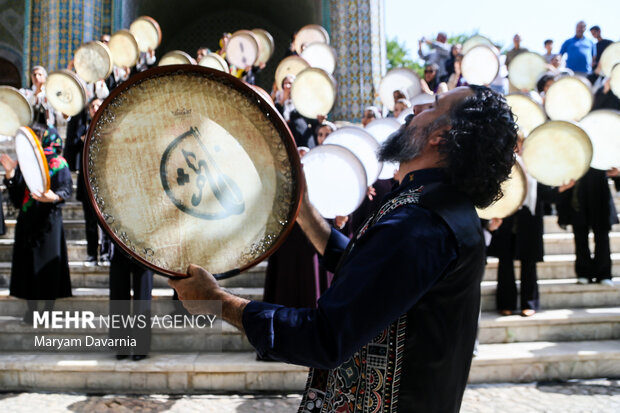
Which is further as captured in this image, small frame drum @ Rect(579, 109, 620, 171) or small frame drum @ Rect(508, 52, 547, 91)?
small frame drum @ Rect(508, 52, 547, 91)

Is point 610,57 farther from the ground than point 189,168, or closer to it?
farther from the ground

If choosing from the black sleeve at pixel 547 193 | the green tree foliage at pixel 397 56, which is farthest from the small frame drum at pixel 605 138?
the green tree foliage at pixel 397 56

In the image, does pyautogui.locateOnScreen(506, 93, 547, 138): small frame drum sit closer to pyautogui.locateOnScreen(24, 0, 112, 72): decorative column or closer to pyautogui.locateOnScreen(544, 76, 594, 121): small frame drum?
pyautogui.locateOnScreen(544, 76, 594, 121): small frame drum

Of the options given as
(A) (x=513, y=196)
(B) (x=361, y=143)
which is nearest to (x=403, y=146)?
(A) (x=513, y=196)

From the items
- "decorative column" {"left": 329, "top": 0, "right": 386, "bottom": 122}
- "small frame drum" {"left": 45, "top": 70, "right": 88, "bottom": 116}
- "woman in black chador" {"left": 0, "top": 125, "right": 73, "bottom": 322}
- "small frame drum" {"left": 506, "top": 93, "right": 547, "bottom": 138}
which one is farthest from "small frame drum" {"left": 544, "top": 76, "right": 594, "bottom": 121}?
"small frame drum" {"left": 45, "top": 70, "right": 88, "bottom": 116}

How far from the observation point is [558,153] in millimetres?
4375

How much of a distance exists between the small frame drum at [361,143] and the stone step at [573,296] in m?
1.77

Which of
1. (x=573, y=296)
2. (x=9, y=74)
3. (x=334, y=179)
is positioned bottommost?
(x=573, y=296)

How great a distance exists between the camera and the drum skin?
1.13 metres

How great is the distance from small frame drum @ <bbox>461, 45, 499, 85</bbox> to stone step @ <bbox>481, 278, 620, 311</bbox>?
11.2ft

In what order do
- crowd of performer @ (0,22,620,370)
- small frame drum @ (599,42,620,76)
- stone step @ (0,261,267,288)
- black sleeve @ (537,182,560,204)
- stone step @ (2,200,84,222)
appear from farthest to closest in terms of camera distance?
small frame drum @ (599,42,620,76) → stone step @ (2,200,84,222) → stone step @ (0,261,267,288) → black sleeve @ (537,182,560,204) → crowd of performer @ (0,22,620,370)

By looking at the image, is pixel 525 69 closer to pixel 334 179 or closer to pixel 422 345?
pixel 334 179

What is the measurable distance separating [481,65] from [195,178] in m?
7.15

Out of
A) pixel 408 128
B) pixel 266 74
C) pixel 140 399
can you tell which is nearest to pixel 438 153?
pixel 408 128
